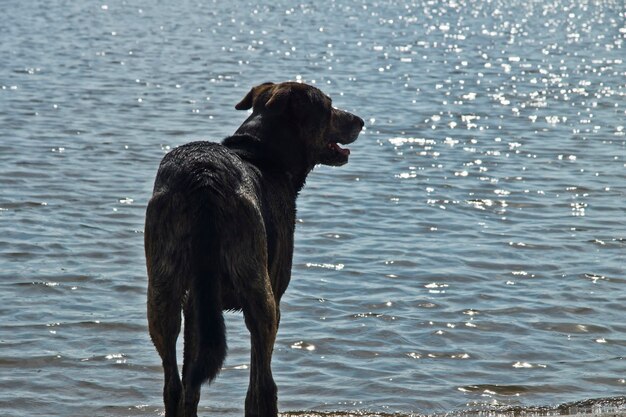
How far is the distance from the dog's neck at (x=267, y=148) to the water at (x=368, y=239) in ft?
5.06

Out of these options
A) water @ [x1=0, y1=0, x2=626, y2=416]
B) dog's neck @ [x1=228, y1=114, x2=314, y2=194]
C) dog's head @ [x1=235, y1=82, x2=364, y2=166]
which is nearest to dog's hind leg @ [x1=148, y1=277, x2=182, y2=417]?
dog's neck @ [x1=228, y1=114, x2=314, y2=194]

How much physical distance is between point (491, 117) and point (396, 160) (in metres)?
4.96

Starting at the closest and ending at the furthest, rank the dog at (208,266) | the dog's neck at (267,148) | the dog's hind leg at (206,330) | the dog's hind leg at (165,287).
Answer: the dog's hind leg at (206,330)
the dog at (208,266)
the dog's hind leg at (165,287)
the dog's neck at (267,148)

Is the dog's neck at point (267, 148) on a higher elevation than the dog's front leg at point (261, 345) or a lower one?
higher

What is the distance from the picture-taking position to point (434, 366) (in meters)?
8.52

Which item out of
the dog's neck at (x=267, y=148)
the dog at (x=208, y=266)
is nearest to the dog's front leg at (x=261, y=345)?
the dog at (x=208, y=266)

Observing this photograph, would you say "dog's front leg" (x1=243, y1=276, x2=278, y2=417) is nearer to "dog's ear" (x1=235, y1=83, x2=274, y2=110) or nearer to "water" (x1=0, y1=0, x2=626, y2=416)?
"water" (x1=0, y1=0, x2=626, y2=416)

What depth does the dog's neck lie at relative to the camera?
7.00 metres

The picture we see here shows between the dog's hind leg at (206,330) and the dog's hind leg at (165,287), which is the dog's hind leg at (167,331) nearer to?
the dog's hind leg at (165,287)

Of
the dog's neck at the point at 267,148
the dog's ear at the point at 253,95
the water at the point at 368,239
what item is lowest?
the water at the point at 368,239

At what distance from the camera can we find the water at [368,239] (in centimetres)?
816

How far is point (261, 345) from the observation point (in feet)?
19.3

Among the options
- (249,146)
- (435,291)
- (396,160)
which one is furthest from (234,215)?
(396,160)

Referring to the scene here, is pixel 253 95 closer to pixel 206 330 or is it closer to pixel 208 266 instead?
pixel 208 266
